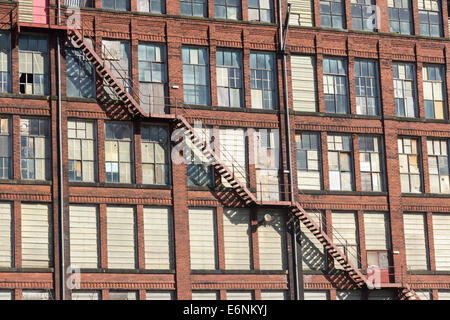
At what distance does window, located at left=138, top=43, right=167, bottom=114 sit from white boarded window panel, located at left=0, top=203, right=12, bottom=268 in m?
8.79

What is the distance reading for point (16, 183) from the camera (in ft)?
169

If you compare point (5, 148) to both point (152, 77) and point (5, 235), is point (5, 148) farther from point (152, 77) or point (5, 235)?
point (152, 77)

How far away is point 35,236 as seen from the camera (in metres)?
51.5

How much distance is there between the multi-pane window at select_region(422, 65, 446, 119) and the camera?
61.6 m

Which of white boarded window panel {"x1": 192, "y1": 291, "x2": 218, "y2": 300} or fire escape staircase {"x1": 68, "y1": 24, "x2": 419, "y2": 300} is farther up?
fire escape staircase {"x1": 68, "y1": 24, "x2": 419, "y2": 300}

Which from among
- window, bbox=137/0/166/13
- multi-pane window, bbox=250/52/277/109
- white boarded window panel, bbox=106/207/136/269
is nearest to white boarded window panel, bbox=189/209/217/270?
white boarded window panel, bbox=106/207/136/269

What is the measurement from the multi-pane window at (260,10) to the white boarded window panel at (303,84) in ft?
8.48

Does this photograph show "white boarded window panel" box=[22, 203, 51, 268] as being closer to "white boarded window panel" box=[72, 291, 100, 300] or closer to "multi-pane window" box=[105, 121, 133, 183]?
"white boarded window panel" box=[72, 291, 100, 300]

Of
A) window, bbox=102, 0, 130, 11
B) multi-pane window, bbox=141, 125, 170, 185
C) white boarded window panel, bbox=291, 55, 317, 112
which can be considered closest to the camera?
multi-pane window, bbox=141, 125, 170, 185

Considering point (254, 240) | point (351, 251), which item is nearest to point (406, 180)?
point (351, 251)

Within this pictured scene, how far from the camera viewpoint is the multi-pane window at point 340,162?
192ft

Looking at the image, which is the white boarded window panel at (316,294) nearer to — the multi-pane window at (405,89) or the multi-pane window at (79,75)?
the multi-pane window at (405,89)

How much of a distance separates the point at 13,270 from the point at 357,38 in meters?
22.7

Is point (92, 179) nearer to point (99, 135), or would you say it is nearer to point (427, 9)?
point (99, 135)
